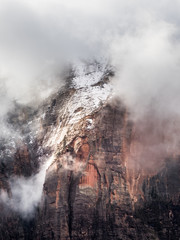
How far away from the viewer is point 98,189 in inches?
6467

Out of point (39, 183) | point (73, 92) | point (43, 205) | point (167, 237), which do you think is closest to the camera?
point (167, 237)

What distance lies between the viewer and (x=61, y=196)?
167 m

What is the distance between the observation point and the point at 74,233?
6339 inches

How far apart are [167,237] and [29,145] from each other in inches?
2406

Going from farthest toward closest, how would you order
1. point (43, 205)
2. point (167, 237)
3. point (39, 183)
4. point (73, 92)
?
point (73, 92) → point (39, 183) → point (43, 205) → point (167, 237)

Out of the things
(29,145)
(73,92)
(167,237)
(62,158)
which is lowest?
(167,237)

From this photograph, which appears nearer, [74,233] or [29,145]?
[74,233]

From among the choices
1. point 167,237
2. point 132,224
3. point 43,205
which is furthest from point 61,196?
point 167,237

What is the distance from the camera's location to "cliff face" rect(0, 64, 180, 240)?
161 meters

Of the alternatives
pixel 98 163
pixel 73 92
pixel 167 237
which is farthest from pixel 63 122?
pixel 167 237

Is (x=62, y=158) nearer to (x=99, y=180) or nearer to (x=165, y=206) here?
(x=99, y=180)

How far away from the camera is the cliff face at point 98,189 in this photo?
160625 mm

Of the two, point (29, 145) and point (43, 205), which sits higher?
point (29, 145)

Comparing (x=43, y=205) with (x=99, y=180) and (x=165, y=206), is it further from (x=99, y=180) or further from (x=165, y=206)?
(x=165, y=206)
